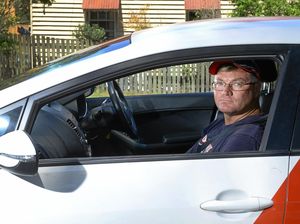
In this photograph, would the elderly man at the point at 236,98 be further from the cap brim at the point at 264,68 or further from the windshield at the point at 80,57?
the windshield at the point at 80,57

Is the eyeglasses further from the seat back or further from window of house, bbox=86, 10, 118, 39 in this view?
window of house, bbox=86, 10, 118, 39

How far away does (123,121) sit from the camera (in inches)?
146

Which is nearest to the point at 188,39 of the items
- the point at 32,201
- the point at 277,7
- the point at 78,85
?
the point at 78,85

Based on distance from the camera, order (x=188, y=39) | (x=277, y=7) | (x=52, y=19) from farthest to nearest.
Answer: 1. (x=52, y=19)
2. (x=277, y=7)
3. (x=188, y=39)

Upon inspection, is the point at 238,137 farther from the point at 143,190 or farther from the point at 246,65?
the point at 143,190

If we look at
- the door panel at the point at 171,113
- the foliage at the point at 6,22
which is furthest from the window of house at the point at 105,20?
the door panel at the point at 171,113

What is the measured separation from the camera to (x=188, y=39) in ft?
7.23

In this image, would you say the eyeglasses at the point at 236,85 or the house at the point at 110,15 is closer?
the eyeglasses at the point at 236,85

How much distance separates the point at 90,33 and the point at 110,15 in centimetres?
175

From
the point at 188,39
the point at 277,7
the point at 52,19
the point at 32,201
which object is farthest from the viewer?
the point at 52,19

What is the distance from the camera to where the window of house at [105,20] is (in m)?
18.6

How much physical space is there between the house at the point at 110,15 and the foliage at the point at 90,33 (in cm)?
71

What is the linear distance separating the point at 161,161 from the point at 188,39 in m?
0.53

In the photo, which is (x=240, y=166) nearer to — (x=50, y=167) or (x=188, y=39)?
(x=188, y=39)
